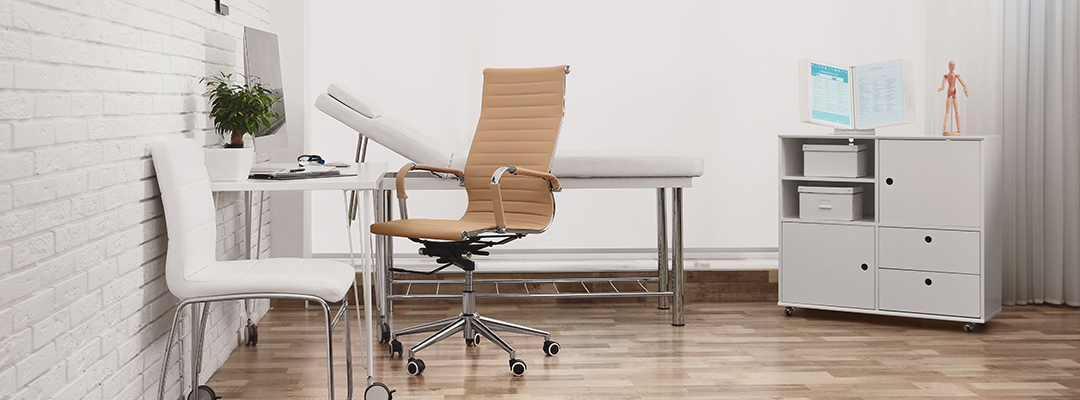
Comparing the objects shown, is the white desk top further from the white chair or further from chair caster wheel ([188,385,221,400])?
chair caster wheel ([188,385,221,400])

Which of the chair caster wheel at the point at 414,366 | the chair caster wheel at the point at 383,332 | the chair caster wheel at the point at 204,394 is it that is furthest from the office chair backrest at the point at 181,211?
the chair caster wheel at the point at 383,332

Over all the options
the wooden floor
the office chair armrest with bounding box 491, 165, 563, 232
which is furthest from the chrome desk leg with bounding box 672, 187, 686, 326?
the office chair armrest with bounding box 491, 165, 563, 232

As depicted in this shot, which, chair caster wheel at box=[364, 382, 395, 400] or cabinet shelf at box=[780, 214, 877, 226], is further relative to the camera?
cabinet shelf at box=[780, 214, 877, 226]

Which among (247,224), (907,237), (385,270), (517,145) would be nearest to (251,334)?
(247,224)

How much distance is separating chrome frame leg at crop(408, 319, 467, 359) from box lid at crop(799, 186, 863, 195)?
69.3 inches

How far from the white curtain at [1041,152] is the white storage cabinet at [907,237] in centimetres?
42

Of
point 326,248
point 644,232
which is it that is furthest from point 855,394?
point 326,248

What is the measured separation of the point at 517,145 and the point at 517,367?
0.95 meters

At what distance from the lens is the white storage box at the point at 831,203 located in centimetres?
382

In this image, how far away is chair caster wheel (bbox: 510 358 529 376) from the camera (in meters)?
2.98

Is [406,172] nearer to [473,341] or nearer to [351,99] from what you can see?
[351,99]

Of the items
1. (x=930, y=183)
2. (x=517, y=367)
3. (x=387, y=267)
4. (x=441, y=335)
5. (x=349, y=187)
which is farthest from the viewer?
(x=387, y=267)

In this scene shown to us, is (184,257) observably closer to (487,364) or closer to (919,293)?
(487,364)

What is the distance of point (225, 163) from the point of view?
2.65 m
